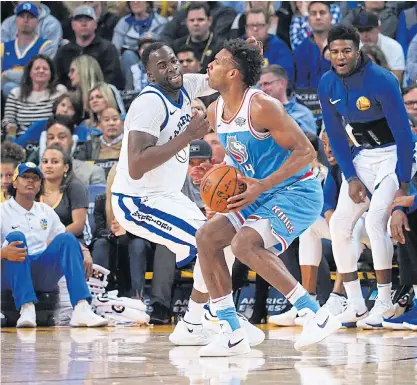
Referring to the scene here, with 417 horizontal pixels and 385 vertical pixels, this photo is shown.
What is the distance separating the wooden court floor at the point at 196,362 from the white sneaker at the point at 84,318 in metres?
1.25

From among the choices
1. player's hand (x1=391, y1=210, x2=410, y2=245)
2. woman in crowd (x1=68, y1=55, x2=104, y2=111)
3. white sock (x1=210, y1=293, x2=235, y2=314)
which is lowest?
white sock (x1=210, y1=293, x2=235, y2=314)

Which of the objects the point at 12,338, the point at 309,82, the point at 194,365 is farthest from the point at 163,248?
A: the point at 194,365

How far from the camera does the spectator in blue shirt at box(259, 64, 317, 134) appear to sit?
380 inches

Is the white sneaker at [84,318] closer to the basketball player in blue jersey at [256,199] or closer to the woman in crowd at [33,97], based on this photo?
the basketball player in blue jersey at [256,199]

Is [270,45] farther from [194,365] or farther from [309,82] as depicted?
[194,365]

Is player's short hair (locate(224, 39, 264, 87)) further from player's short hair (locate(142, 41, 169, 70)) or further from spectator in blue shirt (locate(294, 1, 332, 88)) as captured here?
spectator in blue shirt (locate(294, 1, 332, 88))

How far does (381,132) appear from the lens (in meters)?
7.82

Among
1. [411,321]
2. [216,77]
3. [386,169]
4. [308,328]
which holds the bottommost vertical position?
[411,321]

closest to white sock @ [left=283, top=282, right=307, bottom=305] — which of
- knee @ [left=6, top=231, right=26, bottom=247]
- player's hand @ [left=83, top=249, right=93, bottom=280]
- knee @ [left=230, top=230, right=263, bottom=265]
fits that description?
knee @ [left=230, top=230, right=263, bottom=265]

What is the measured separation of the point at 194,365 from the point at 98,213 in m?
4.70

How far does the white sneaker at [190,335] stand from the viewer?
6297 mm

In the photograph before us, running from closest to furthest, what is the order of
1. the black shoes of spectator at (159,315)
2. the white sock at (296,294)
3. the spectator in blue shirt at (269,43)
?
1. the white sock at (296,294)
2. the black shoes of spectator at (159,315)
3. the spectator in blue shirt at (269,43)

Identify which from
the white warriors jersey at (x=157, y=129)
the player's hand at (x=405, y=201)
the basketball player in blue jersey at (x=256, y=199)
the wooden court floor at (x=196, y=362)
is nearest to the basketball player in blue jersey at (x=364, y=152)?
the player's hand at (x=405, y=201)

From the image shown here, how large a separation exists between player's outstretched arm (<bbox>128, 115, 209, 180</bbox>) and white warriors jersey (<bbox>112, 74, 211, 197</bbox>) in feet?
0.34
